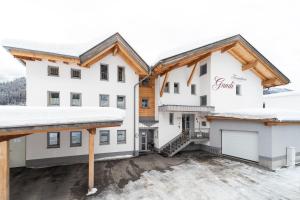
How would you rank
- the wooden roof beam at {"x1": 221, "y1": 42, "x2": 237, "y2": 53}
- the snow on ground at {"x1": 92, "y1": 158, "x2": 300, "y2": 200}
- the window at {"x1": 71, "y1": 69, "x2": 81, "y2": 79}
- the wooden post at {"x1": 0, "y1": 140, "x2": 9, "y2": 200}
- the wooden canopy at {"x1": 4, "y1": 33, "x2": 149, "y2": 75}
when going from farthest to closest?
the wooden roof beam at {"x1": 221, "y1": 42, "x2": 237, "y2": 53} < the window at {"x1": 71, "y1": 69, "x2": 81, "y2": 79} < the wooden canopy at {"x1": 4, "y1": 33, "x2": 149, "y2": 75} < the snow on ground at {"x1": 92, "y1": 158, "x2": 300, "y2": 200} < the wooden post at {"x1": 0, "y1": 140, "x2": 9, "y2": 200}

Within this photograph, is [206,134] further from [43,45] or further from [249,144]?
[43,45]

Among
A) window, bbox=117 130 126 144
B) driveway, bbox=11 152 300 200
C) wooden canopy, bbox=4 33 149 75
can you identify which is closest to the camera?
driveway, bbox=11 152 300 200

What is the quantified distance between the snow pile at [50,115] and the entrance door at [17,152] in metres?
8.37

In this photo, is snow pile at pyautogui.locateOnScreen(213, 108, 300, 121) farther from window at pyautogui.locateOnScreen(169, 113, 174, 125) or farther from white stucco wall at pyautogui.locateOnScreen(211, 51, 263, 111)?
window at pyautogui.locateOnScreen(169, 113, 174, 125)

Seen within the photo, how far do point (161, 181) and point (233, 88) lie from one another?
47.7ft

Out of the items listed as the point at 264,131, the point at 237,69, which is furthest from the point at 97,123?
the point at 237,69

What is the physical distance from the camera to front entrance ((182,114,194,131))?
18938 mm

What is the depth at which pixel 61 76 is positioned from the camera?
44.0 feet

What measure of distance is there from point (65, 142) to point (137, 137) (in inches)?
257

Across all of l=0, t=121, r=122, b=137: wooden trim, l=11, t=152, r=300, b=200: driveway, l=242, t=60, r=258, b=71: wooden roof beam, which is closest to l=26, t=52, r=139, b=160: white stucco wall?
l=11, t=152, r=300, b=200: driveway

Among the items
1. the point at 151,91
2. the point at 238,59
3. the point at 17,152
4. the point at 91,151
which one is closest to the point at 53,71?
the point at 17,152

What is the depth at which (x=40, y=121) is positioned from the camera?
655 cm

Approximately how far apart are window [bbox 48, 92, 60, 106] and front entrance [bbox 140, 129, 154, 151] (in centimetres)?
861

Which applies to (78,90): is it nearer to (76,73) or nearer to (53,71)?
(76,73)
